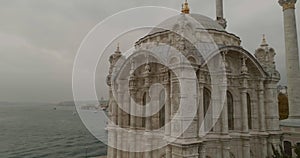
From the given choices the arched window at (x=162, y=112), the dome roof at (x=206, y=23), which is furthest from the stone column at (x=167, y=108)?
the dome roof at (x=206, y=23)

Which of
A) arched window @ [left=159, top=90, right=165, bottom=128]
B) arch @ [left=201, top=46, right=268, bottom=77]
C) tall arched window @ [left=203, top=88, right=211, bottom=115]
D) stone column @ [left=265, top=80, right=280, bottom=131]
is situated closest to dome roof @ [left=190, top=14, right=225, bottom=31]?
arch @ [left=201, top=46, right=268, bottom=77]

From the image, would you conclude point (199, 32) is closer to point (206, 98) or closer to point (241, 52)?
point (241, 52)

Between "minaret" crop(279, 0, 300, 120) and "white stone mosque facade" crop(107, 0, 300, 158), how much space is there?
6977 mm

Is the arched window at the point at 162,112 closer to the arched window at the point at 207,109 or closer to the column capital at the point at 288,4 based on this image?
the arched window at the point at 207,109

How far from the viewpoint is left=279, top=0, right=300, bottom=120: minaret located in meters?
22.8

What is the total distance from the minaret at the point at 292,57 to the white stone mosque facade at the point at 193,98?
698 centimetres

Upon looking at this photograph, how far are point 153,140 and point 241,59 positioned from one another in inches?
308

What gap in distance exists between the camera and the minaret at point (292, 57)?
22797 millimetres

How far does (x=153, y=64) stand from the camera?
1552 cm

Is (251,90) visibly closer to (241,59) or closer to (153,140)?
(241,59)

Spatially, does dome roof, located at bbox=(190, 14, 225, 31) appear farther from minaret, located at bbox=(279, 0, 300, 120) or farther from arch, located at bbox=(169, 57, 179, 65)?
minaret, located at bbox=(279, 0, 300, 120)

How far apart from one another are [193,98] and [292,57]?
16.5 metres

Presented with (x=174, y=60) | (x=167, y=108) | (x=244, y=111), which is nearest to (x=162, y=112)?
(x=167, y=108)

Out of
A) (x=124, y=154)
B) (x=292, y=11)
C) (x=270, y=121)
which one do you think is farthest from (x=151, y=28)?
(x=292, y=11)
